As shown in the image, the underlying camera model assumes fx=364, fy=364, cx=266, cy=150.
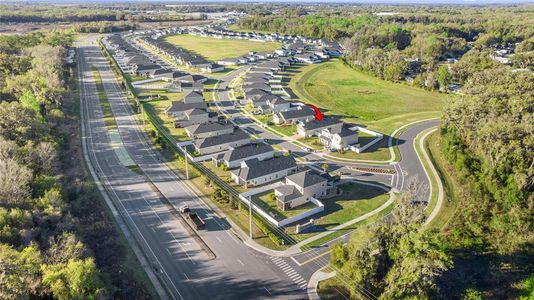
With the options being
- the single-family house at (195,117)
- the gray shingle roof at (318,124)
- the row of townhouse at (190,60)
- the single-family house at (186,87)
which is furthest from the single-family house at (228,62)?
the gray shingle roof at (318,124)

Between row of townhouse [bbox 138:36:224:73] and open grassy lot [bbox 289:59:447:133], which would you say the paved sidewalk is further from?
row of townhouse [bbox 138:36:224:73]

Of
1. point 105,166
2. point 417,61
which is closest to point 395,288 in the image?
point 105,166

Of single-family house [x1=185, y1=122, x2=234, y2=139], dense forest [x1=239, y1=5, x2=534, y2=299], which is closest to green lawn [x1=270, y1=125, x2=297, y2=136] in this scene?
single-family house [x1=185, y1=122, x2=234, y2=139]

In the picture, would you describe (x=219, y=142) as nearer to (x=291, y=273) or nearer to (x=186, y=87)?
(x=291, y=273)

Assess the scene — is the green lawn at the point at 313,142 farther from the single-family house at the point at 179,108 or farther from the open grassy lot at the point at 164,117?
the single-family house at the point at 179,108

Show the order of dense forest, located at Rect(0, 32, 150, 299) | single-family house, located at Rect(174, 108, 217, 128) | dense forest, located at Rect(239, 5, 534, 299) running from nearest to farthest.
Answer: dense forest, located at Rect(0, 32, 150, 299), dense forest, located at Rect(239, 5, 534, 299), single-family house, located at Rect(174, 108, 217, 128)

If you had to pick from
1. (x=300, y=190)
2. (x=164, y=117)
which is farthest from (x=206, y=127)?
(x=300, y=190)

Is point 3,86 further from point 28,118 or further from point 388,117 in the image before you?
point 388,117
